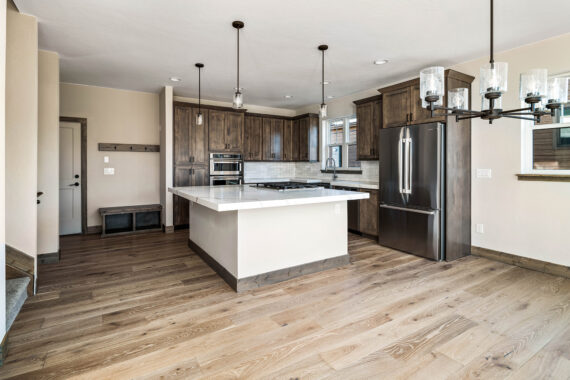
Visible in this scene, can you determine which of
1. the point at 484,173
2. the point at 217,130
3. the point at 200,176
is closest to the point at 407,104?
the point at 484,173

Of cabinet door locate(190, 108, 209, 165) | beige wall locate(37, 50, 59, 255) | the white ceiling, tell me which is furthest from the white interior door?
cabinet door locate(190, 108, 209, 165)

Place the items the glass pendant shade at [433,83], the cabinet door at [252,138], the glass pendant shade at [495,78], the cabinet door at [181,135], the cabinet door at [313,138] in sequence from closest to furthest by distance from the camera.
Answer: the glass pendant shade at [495,78] → the glass pendant shade at [433,83] → the cabinet door at [181,135] → the cabinet door at [252,138] → the cabinet door at [313,138]

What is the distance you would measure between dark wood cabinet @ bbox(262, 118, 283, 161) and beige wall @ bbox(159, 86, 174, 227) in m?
2.10

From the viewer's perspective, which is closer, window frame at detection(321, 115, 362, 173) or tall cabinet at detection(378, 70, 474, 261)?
tall cabinet at detection(378, 70, 474, 261)

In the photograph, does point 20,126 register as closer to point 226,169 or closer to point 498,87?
point 226,169

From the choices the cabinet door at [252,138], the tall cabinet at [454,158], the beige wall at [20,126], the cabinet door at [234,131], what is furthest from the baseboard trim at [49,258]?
the tall cabinet at [454,158]

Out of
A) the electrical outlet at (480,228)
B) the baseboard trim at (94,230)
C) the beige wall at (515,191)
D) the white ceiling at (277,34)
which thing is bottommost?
the baseboard trim at (94,230)

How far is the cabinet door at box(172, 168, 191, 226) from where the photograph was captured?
5.71 meters

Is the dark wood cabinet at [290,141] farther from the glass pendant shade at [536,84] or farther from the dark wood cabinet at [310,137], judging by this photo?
the glass pendant shade at [536,84]

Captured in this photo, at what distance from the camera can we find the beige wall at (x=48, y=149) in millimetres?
3703

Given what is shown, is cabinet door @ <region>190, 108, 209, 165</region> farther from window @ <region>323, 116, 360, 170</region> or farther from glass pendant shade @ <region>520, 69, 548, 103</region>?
glass pendant shade @ <region>520, 69, 548, 103</region>

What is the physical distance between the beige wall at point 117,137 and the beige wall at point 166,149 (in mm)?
391

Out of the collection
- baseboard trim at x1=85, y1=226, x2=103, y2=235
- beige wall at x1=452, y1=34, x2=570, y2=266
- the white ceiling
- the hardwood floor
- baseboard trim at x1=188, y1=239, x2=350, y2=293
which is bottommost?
the hardwood floor

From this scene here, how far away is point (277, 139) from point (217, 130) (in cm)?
153
